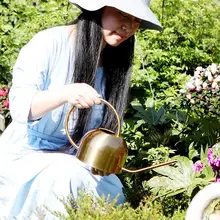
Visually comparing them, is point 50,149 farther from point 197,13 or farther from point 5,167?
point 197,13

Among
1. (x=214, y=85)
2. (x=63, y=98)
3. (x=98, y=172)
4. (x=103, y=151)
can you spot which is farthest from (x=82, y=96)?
(x=214, y=85)

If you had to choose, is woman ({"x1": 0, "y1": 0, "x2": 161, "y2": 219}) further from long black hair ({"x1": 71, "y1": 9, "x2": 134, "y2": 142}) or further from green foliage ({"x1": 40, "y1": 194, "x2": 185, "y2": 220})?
green foliage ({"x1": 40, "y1": 194, "x2": 185, "y2": 220})

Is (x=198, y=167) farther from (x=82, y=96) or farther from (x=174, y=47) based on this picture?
(x=174, y=47)

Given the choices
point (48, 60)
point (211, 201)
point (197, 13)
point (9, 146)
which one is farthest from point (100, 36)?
point (197, 13)

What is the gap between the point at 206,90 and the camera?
3.32 m

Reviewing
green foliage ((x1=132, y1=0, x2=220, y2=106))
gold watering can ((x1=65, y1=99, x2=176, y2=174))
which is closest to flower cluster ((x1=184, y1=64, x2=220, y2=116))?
gold watering can ((x1=65, y1=99, x2=176, y2=174))

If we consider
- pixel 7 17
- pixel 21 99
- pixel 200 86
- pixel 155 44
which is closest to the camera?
pixel 21 99

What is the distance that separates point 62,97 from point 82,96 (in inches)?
4.2

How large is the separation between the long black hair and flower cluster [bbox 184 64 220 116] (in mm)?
430

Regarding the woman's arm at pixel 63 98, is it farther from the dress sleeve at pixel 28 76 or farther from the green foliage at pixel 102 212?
the green foliage at pixel 102 212

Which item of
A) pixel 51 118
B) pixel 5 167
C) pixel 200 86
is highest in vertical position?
pixel 200 86

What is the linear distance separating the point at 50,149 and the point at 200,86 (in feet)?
2.75

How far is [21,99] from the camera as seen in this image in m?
2.69

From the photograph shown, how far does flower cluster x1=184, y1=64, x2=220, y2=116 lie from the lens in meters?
3.30
